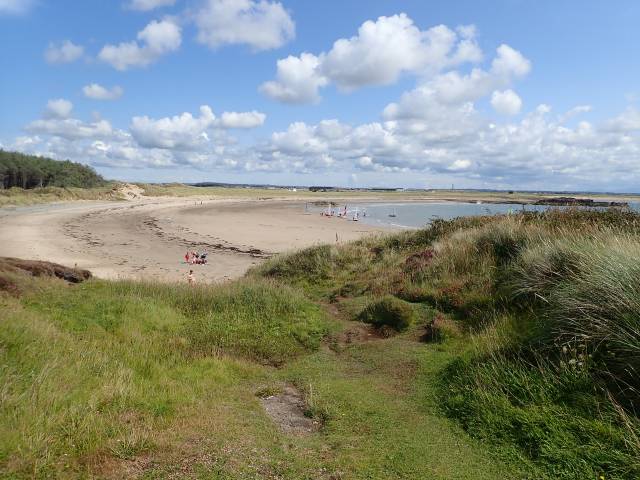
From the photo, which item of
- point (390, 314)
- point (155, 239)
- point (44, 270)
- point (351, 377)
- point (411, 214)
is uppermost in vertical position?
point (411, 214)

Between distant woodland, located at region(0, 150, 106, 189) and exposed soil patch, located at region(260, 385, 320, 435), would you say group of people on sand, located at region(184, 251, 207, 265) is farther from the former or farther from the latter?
distant woodland, located at region(0, 150, 106, 189)

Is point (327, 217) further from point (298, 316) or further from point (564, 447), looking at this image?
point (564, 447)

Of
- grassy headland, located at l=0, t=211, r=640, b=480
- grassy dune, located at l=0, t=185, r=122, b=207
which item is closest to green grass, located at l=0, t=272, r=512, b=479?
grassy headland, located at l=0, t=211, r=640, b=480

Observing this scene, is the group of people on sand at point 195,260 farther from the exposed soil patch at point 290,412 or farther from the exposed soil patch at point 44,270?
the exposed soil patch at point 290,412

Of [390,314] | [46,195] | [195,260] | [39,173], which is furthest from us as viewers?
[39,173]

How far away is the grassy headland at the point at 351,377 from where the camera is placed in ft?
14.3

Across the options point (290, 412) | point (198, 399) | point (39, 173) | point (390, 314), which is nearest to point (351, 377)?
point (290, 412)

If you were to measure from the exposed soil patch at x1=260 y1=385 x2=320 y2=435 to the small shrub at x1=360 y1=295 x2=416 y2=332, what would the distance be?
3.56 metres

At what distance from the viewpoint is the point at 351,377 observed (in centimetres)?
731

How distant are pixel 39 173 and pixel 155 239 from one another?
72.7 meters

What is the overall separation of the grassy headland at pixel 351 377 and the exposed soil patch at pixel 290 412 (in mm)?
160

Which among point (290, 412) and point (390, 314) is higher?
point (390, 314)

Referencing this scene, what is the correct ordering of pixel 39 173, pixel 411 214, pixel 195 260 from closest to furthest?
1. pixel 195 260
2. pixel 411 214
3. pixel 39 173

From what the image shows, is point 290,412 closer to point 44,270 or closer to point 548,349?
point 548,349
